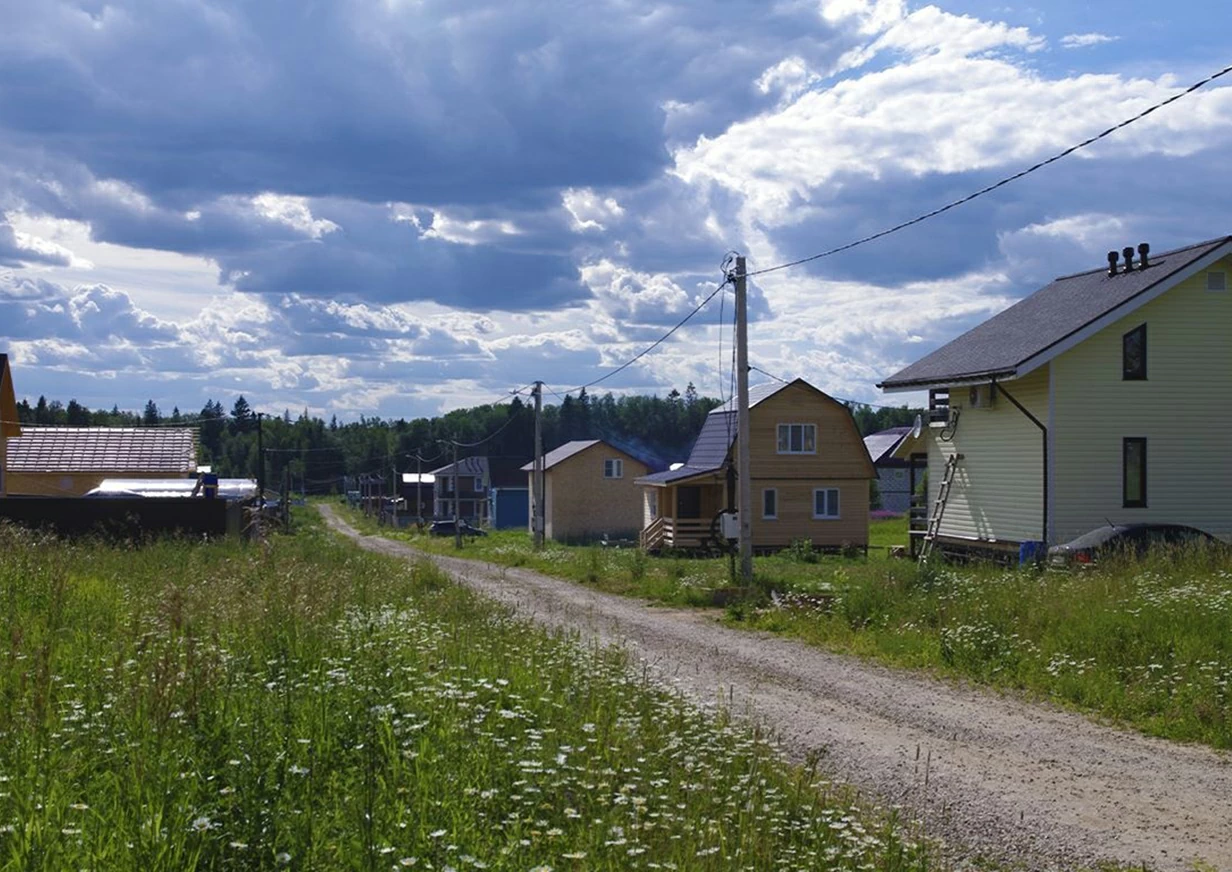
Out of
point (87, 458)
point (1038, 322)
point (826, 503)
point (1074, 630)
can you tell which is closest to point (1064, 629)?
point (1074, 630)

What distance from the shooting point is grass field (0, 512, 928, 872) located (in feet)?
16.4

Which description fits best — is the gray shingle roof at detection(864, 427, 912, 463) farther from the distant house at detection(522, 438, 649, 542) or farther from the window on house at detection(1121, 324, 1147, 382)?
the window on house at detection(1121, 324, 1147, 382)

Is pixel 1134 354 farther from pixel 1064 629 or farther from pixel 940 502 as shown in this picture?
pixel 1064 629

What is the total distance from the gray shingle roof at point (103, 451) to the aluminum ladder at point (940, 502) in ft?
116

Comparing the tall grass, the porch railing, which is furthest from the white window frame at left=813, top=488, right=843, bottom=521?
the tall grass

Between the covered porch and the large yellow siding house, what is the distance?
738 inches

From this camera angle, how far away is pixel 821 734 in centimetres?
941

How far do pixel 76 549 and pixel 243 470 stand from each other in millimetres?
120517

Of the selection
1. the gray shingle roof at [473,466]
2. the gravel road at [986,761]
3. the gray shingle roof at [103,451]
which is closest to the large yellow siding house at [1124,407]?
the gravel road at [986,761]

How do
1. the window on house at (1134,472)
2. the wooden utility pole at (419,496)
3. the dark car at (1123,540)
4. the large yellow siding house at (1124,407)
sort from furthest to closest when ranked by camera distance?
the wooden utility pole at (419,496) < the window on house at (1134,472) < the large yellow siding house at (1124,407) < the dark car at (1123,540)

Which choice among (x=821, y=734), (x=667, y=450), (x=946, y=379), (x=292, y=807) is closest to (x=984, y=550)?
(x=946, y=379)

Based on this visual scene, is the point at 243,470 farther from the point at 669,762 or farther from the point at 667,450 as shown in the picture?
the point at 669,762

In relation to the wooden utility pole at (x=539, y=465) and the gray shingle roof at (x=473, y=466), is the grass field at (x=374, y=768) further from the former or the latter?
the gray shingle roof at (x=473, y=466)

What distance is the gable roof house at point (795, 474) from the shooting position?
4394 centimetres
